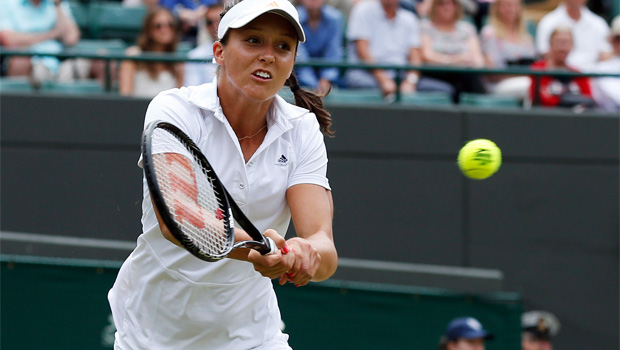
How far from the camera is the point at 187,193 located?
2.70 m

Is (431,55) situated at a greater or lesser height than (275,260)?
lesser

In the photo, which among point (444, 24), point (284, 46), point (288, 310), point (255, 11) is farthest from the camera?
point (444, 24)

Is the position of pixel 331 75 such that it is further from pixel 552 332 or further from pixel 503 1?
pixel 552 332

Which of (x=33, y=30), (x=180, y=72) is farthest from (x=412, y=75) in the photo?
(x=33, y=30)

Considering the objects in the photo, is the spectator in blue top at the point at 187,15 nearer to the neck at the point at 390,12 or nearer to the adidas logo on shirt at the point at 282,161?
the neck at the point at 390,12

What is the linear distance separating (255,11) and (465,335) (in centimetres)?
335

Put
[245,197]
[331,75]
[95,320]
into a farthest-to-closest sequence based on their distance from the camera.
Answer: [331,75] < [95,320] < [245,197]

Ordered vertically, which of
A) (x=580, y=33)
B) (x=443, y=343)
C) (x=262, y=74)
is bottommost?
(x=443, y=343)

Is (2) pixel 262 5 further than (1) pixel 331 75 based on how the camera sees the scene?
No

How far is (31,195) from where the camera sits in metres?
7.08

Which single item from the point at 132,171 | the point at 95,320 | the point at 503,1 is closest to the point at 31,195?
the point at 132,171

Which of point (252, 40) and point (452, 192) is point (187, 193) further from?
point (452, 192)

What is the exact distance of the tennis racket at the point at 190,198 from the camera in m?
2.46

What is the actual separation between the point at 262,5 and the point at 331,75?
4.58 meters
